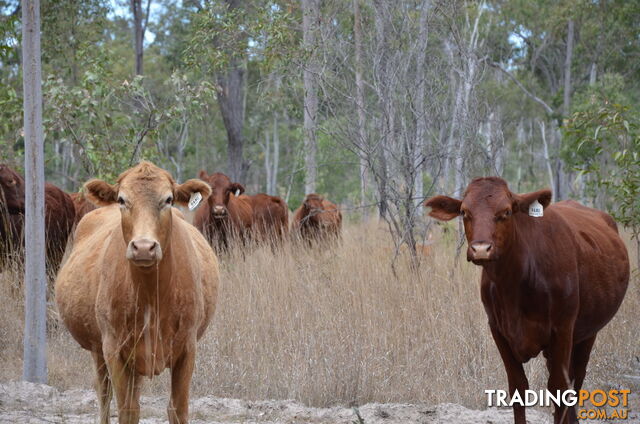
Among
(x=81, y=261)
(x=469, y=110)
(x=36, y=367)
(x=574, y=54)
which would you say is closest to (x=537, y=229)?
(x=81, y=261)

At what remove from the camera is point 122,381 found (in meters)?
5.04

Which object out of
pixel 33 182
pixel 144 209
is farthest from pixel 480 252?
pixel 33 182

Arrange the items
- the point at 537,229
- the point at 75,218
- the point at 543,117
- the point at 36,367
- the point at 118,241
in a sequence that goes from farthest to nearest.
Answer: the point at 543,117, the point at 75,218, the point at 36,367, the point at 537,229, the point at 118,241

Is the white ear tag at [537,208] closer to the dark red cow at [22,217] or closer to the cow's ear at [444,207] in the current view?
the cow's ear at [444,207]

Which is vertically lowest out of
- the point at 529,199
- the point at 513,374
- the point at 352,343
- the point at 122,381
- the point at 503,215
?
the point at 352,343

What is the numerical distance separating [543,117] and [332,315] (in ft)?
102

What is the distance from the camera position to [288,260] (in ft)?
35.5

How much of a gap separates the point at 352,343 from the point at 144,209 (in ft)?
11.4

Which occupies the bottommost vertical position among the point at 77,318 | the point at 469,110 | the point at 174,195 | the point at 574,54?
the point at 77,318

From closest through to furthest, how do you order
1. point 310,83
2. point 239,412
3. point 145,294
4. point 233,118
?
1. point 145,294
2. point 239,412
3. point 310,83
4. point 233,118

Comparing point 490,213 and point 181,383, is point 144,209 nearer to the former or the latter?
point 181,383

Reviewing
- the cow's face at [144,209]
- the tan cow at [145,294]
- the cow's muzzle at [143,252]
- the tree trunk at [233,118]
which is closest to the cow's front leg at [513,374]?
the tan cow at [145,294]

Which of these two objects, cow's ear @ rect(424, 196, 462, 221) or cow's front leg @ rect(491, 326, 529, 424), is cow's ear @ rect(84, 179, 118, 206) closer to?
cow's ear @ rect(424, 196, 462, 221)

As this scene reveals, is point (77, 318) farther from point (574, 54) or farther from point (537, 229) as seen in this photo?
point (574, 54)
